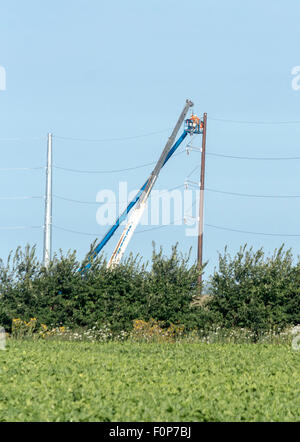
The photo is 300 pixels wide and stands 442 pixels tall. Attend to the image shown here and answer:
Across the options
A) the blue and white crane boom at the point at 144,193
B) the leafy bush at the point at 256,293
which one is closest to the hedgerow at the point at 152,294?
the leafy bush at the point at 256,293

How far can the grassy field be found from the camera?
10875 millimetres

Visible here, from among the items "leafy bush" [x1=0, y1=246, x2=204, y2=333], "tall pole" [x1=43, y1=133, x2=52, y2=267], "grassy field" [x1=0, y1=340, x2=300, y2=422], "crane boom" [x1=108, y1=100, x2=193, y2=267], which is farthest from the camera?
"crane boom" [x1=108, y1=100, x2=193, y2=267]

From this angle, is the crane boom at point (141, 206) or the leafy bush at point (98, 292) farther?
the crane boom at point (141, 206)

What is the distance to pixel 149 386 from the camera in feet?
44.1

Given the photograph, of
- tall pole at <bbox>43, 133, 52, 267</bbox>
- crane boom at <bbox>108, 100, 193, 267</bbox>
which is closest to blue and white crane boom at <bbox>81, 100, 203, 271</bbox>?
Result: crane boom at <bbox>108, 100, 193, 267</bbox>

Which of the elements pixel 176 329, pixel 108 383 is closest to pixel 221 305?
pixel 176 329

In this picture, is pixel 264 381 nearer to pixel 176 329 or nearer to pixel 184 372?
pixel 184 372

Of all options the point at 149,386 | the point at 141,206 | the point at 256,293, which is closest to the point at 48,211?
the point at 141,206

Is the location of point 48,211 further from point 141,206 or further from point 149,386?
point 149,386

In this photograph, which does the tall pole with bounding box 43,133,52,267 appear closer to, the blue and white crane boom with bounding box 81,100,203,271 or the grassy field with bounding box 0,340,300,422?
the blue and white crane boom with bounding box 81,100,203,271

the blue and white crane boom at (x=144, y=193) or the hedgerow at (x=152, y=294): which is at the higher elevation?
the blue and white crane boom at (x=144, y=193)

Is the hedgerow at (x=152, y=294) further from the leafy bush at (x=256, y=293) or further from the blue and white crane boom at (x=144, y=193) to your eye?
the blue and white crane boom at (x=144, y=193)

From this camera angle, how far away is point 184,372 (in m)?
16.3

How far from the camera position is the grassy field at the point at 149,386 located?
1088 cm
